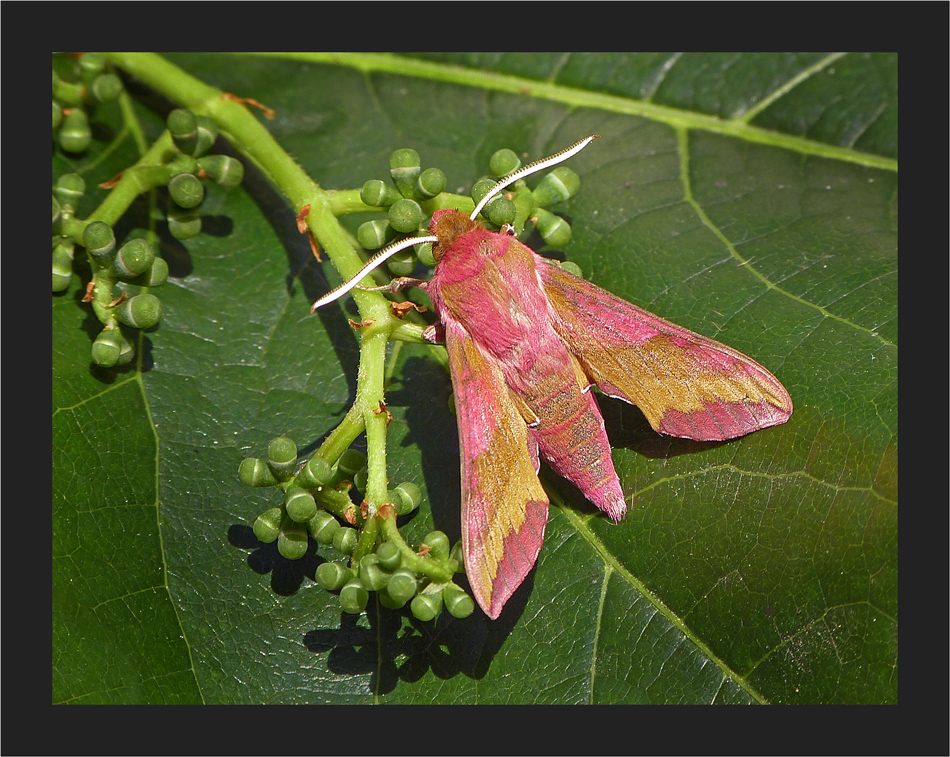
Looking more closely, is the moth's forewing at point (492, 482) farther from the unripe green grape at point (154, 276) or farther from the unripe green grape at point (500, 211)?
the unripe green grape at point (154, 276)

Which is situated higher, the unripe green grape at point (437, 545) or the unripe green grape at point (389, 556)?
the unripe green grape at point (389, 556)

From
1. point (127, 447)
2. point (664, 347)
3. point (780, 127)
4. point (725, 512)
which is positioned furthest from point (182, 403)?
point (780, 127)

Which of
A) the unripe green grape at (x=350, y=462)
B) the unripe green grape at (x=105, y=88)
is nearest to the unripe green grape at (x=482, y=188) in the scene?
the unripe green grape at (x=350, y=462)

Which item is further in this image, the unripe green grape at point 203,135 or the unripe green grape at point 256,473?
the unripe green grape at point 203,135

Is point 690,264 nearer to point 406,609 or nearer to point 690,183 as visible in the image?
point 690,183

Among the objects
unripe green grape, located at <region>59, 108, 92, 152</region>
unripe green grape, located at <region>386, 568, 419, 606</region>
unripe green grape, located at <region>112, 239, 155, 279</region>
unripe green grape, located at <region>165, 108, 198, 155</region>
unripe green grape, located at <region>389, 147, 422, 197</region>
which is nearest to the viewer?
unripe green grape, located at <region>386, 568, 419, 606</region>

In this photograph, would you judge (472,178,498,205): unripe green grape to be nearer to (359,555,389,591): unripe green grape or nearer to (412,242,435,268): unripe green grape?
(412,242,435,268): unripe green grape

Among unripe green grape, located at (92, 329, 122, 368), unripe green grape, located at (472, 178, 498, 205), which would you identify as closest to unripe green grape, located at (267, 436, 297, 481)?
unripe green grape, located at (92, 329, 122, 368)
